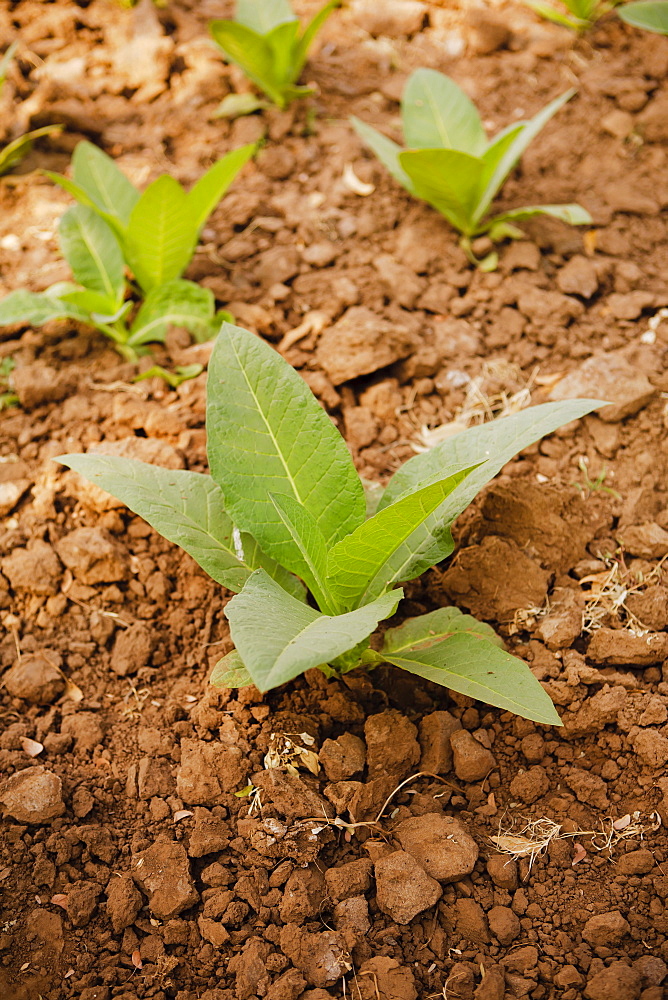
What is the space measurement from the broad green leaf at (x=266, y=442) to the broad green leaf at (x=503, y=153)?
1.25 meters

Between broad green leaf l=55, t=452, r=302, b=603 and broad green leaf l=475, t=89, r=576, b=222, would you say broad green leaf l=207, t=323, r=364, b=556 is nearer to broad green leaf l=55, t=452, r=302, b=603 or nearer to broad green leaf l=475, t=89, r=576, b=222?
broad green leaf l=55, t=452, r=302, b=603

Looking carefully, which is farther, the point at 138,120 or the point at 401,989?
the point at 138,120

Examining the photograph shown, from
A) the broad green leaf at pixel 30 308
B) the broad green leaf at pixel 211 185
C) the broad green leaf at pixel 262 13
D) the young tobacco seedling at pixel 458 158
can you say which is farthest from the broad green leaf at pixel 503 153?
the broad green leaf at pixel 30 308

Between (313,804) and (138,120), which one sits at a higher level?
(138,120)

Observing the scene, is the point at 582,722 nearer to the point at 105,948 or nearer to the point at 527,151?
the point at 105,948

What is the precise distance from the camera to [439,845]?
153cm

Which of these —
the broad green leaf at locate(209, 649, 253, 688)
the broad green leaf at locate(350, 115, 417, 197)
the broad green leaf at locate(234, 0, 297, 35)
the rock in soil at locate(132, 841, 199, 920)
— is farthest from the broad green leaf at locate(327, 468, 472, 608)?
the broad green leaf at locate(234, 0, 297, 35)

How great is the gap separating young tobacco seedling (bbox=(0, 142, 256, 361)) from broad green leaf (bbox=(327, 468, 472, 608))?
1106 millimetres

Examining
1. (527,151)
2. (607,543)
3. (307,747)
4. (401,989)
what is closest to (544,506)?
(607,543)

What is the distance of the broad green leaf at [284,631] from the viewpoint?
1224mm

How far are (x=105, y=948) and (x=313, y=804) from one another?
44cm

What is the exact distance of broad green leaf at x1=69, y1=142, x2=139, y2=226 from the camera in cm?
266

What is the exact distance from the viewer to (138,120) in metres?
3.33

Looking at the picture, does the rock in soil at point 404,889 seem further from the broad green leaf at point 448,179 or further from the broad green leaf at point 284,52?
the broad green leaf at point 284,52
